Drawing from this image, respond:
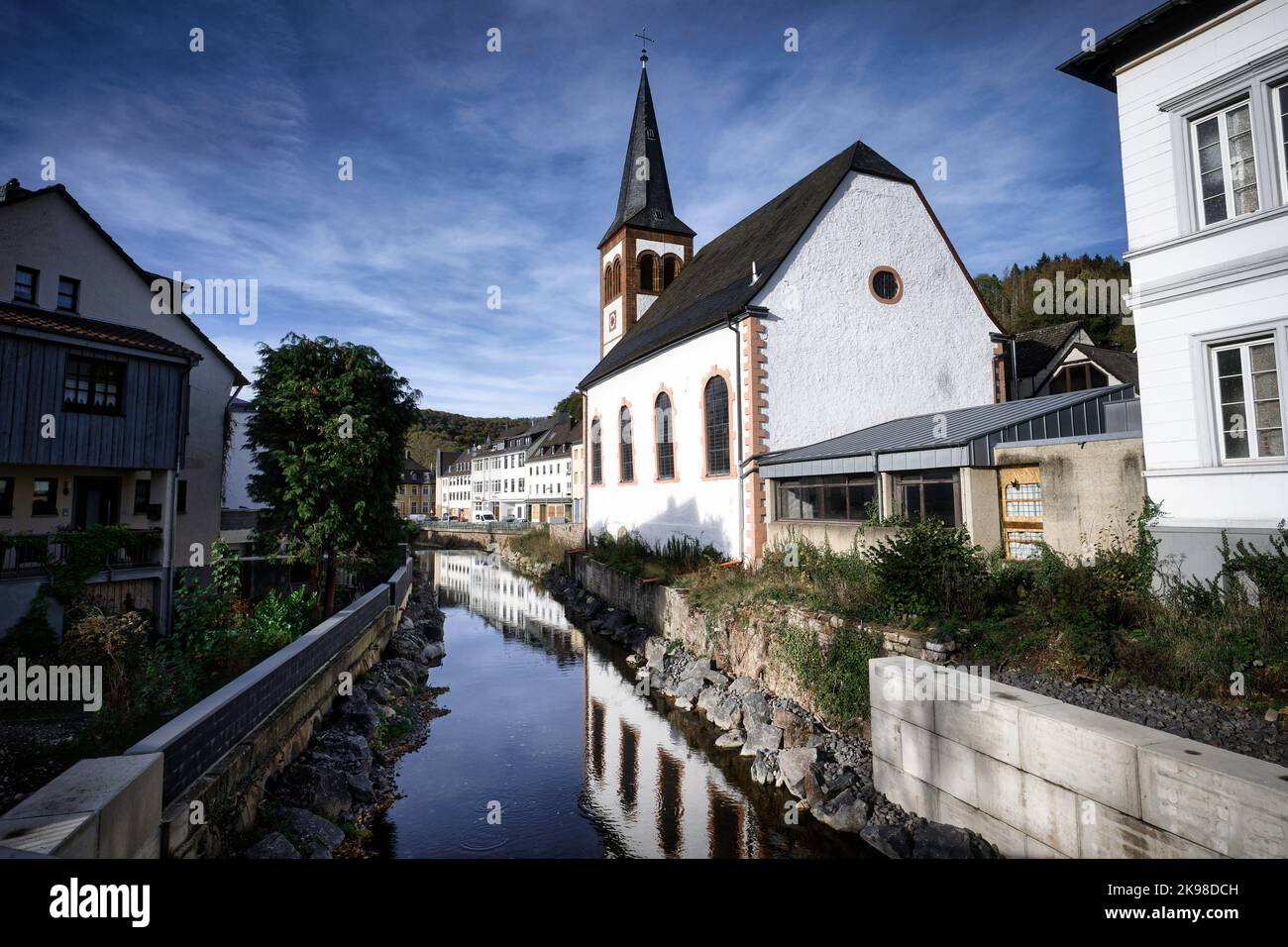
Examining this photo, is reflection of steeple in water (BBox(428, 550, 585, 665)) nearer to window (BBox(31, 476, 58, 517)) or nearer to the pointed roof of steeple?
window (BBox(31, 476, 58, 517))

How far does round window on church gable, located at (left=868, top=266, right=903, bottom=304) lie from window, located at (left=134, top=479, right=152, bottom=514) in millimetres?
20023

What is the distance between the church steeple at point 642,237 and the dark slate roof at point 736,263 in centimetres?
177

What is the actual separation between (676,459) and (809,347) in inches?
233

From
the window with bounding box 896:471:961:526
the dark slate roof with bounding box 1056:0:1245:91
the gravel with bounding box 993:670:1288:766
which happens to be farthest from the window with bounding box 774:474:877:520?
the dark slate roof with bounding box 1056:0:1245:91

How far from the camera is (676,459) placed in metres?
20.7

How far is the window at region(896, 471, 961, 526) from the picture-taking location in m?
11.6

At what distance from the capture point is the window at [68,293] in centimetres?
1443

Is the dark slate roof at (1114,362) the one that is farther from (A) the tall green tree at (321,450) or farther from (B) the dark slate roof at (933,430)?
(A) the tall green tree at (321,450)

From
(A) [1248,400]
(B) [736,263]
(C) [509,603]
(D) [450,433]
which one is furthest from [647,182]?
(D) [450,433]

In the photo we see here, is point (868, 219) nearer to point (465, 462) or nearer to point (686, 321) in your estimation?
point (686, 321)

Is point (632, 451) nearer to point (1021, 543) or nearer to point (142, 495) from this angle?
point (142, 495)

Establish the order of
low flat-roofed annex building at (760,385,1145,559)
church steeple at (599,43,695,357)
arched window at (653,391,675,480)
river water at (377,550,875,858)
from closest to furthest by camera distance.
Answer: river water at (377,550,875,858), low flat-roofed annex building at (760,385,1145,559), arched window at (653,391,675,480), church steeple at (599,43,695,357)

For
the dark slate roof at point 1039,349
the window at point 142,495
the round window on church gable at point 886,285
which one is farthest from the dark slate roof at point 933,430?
the window at point 142,495

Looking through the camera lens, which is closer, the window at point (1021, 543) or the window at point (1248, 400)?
the window at point (1248, 400)
